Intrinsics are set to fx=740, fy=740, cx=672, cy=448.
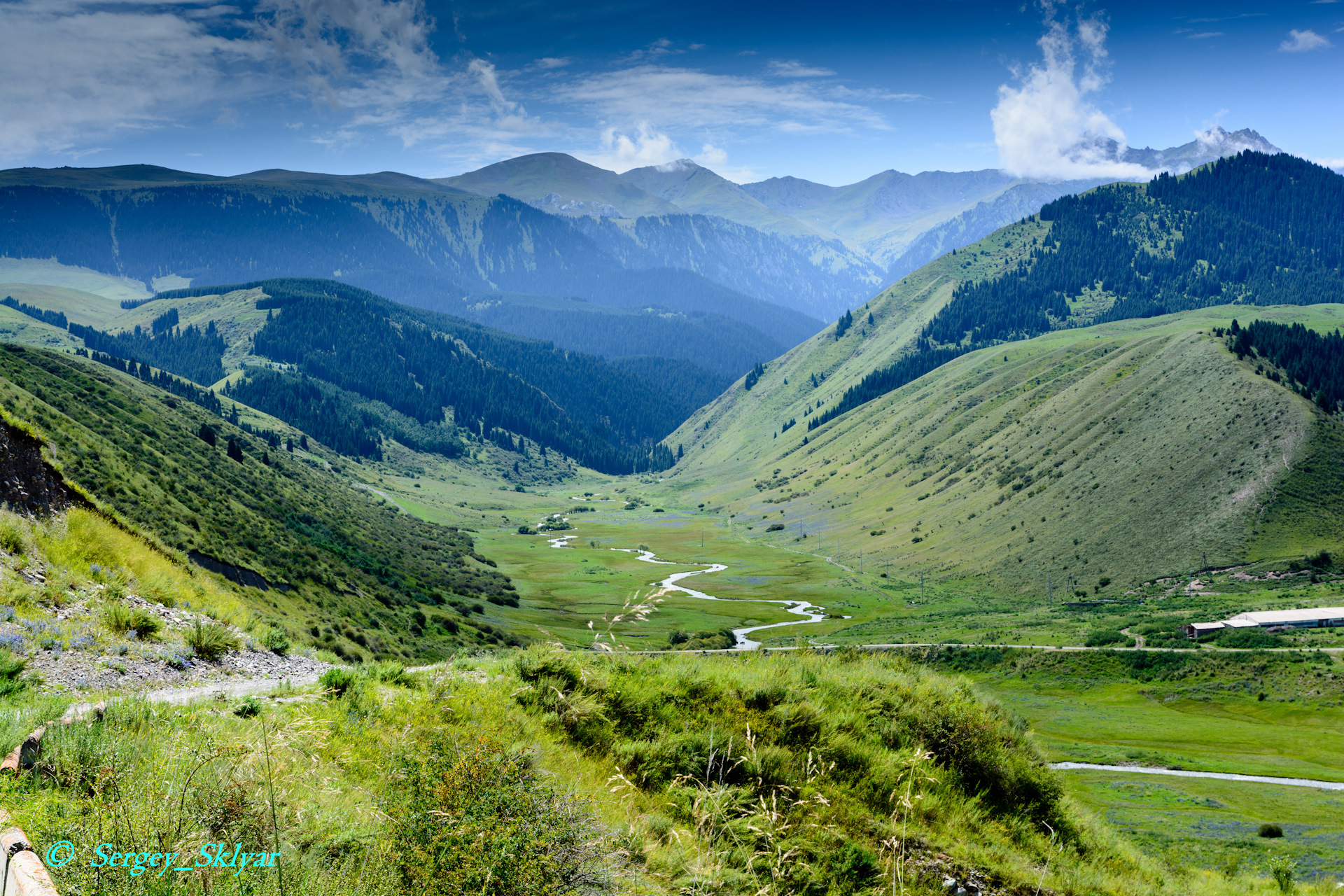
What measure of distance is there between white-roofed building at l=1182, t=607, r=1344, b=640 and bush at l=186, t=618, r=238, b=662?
4235 inches

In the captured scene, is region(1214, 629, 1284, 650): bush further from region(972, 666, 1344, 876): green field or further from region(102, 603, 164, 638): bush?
region(102, 603, 164, 638): bush

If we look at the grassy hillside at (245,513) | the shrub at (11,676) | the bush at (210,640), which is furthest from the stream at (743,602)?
the shrub at (11,676)

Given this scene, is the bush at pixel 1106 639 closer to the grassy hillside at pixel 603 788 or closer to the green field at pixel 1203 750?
the green field at pixel 1203 750

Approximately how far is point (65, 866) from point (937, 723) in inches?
529

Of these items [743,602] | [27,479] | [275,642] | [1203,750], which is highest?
[27,479]

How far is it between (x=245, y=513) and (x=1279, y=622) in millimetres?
117376

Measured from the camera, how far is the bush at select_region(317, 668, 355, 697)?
1193cm

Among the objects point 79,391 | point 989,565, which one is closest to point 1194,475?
point 989,565

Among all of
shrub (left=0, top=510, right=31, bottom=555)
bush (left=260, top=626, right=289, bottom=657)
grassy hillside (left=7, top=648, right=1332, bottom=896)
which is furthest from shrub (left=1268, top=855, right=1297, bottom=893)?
shrub (left=0, top=510, right=31, bottom=555)

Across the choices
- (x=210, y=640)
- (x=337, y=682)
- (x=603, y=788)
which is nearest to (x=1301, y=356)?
(x=603, y=788)

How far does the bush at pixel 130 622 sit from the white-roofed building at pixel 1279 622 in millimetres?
108966

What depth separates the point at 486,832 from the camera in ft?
22.1

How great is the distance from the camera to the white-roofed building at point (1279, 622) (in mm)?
90438

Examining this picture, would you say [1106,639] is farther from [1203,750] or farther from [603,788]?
[603,788]
